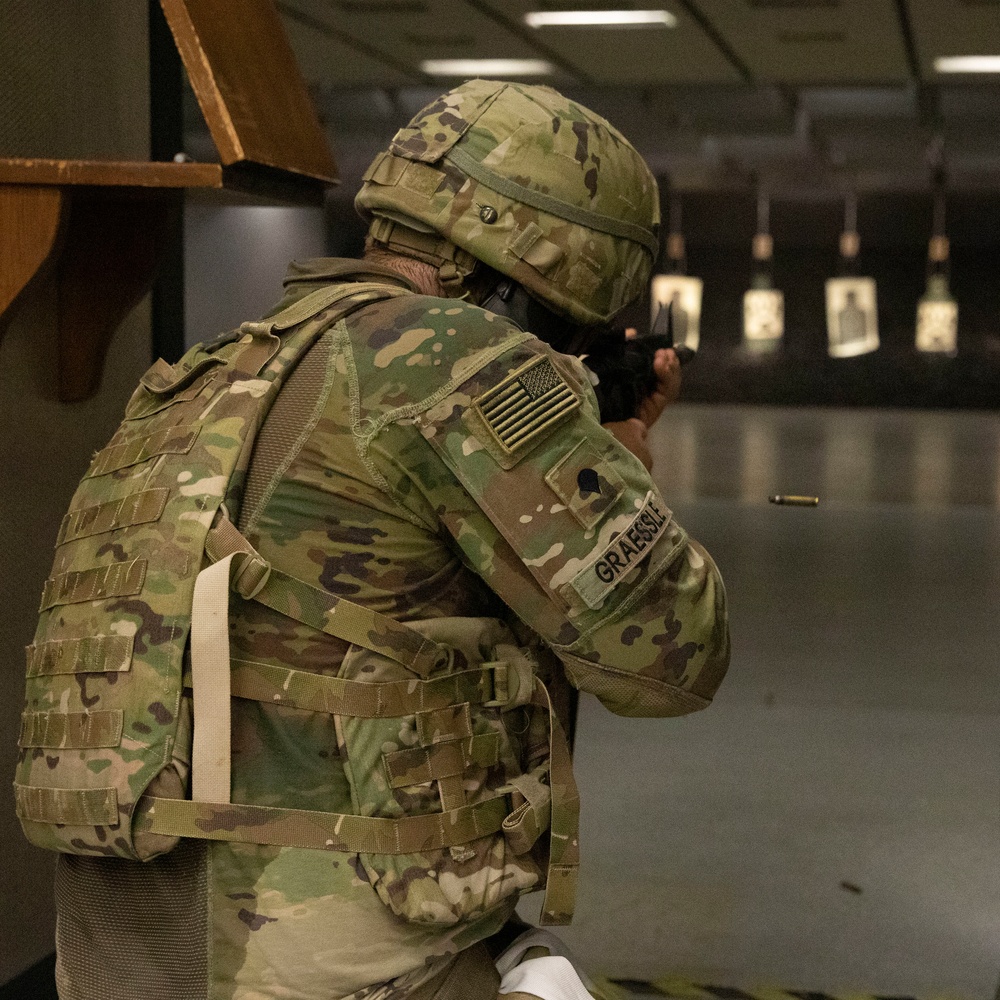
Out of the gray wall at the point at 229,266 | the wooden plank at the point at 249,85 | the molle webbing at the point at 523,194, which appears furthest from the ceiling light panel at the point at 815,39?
the molle webbing at the point at 523,194

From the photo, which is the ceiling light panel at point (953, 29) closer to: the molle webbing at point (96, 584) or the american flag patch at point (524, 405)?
the american flag patch at point (524, 405)

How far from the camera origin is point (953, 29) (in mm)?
6027

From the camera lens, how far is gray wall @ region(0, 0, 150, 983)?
1.63 m

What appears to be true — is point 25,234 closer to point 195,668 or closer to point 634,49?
point 195,668

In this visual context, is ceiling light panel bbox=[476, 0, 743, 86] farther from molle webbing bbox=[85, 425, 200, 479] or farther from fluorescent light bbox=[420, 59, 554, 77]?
molle webbing bbox=[85, 425, 200, 479]

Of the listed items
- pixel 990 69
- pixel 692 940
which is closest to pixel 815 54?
pixel 990 69

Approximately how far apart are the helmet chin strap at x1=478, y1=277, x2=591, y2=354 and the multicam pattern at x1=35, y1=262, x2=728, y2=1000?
0.22m

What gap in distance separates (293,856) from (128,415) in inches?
16.8

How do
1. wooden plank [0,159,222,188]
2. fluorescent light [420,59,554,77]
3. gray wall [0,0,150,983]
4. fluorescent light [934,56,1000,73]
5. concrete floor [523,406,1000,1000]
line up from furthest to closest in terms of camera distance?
fluorescent light [420,59,554,77] < fluorescent light [934,56,1000,73] < concrete floor [523,406,1000,1000] < gray wall [0,0,150,983] < wooden plank [0,159,222,188]

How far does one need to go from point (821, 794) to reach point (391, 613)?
2.12m

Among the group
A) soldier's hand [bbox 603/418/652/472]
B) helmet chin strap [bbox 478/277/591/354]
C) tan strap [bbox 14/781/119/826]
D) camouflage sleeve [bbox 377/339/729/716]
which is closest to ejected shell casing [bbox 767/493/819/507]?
soldier's hand [bbox 603/418/652/472]

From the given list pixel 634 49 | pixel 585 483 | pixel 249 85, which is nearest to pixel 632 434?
pixel 585 483

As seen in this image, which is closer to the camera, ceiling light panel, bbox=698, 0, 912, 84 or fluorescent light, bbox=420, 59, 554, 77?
ceiling light panel, bbox=698, 0, 912, 84

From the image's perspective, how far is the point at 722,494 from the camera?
7758mm
